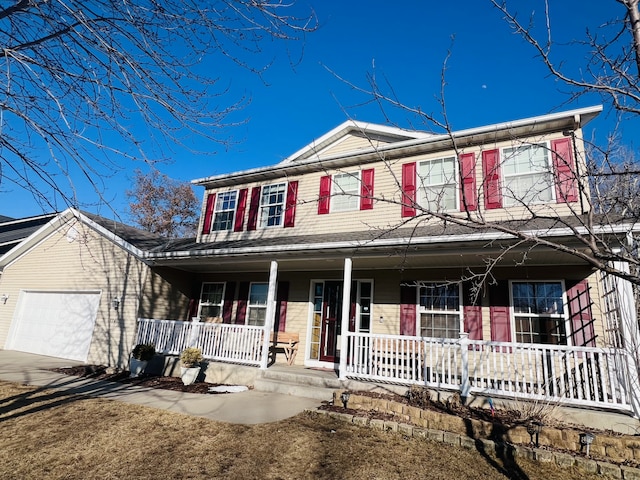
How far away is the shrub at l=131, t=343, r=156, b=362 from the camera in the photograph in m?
8.34

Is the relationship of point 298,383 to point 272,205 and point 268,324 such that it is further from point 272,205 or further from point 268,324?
point 272,205

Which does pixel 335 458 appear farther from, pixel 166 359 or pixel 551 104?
pixel 166 359

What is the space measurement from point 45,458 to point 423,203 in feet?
26.3

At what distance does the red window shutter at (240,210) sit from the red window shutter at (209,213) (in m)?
1.06

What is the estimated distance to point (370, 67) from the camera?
3.19 metres

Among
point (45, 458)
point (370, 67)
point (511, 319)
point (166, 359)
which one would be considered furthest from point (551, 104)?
point (166, 359)

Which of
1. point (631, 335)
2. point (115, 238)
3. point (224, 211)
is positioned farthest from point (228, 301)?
point (631, 335)

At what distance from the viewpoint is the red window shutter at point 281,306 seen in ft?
31.0

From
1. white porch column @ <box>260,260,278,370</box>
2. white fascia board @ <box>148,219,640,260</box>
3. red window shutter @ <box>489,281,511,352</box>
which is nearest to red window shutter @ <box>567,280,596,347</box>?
red window shutter @ <box>489,281,511,352</box>

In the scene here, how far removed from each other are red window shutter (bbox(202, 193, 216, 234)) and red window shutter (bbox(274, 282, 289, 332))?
356 cm

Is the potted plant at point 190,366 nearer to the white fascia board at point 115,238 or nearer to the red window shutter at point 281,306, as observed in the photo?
the red window shutter at point 281,306

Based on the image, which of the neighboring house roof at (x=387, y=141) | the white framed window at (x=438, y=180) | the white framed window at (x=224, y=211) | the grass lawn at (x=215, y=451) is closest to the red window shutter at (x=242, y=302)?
the white framed window at (x=224, y=211)

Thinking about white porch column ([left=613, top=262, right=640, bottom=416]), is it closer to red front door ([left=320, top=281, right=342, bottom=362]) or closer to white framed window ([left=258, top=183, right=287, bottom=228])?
red front door ([left=320, top=281, right=342, bottom=362])

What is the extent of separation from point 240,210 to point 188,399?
6.12m
